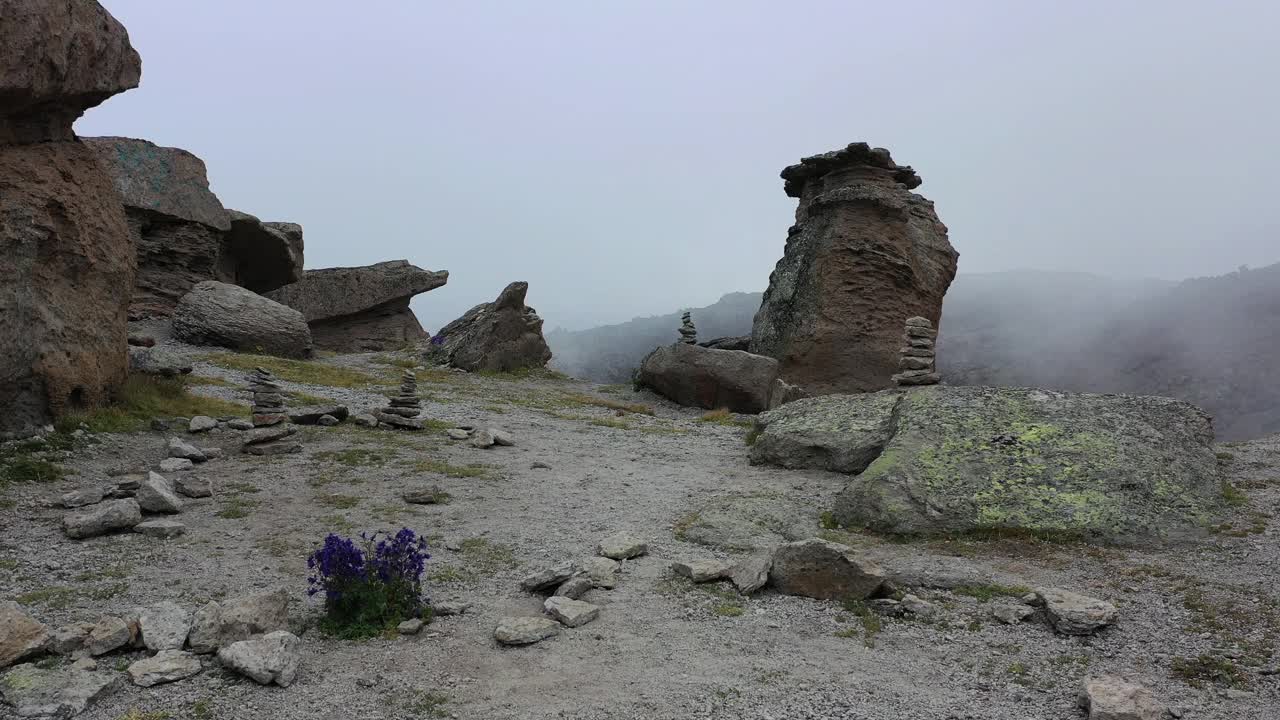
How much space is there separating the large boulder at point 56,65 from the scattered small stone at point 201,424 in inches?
203

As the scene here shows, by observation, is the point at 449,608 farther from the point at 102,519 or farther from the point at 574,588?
the point at 102,519

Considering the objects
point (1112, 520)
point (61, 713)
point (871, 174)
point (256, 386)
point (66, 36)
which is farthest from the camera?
point (871, 174)

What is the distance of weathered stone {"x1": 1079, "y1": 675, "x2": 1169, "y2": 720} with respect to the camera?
207 inches

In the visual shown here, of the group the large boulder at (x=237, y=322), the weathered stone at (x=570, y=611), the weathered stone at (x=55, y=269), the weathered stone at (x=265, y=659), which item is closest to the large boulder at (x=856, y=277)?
the large boulder at (x=237, y=322)

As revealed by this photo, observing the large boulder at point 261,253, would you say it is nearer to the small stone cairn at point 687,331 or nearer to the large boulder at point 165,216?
the large boulder at point 165,216

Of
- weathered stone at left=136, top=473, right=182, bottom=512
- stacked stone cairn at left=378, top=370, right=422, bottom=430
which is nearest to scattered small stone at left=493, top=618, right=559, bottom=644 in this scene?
weathered stone at left=136, top=473, right=182, bottom=512

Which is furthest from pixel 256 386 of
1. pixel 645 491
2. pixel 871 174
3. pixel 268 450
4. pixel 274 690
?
pixel 871 174

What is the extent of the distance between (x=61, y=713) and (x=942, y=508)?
9.01 m

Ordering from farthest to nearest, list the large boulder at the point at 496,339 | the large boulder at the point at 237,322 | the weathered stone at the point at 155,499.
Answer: the large boulder at the point at 496,339, the large boulder at the point at 237,322, the weathered stone at the point at 155,499

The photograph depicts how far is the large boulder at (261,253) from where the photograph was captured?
34094 millimetres

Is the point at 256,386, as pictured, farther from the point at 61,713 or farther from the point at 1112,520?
the point at 1112,520

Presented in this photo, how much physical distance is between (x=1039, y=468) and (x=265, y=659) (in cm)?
936

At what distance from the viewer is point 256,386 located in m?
15.1

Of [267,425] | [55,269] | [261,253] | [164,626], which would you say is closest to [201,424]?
[267,425]
